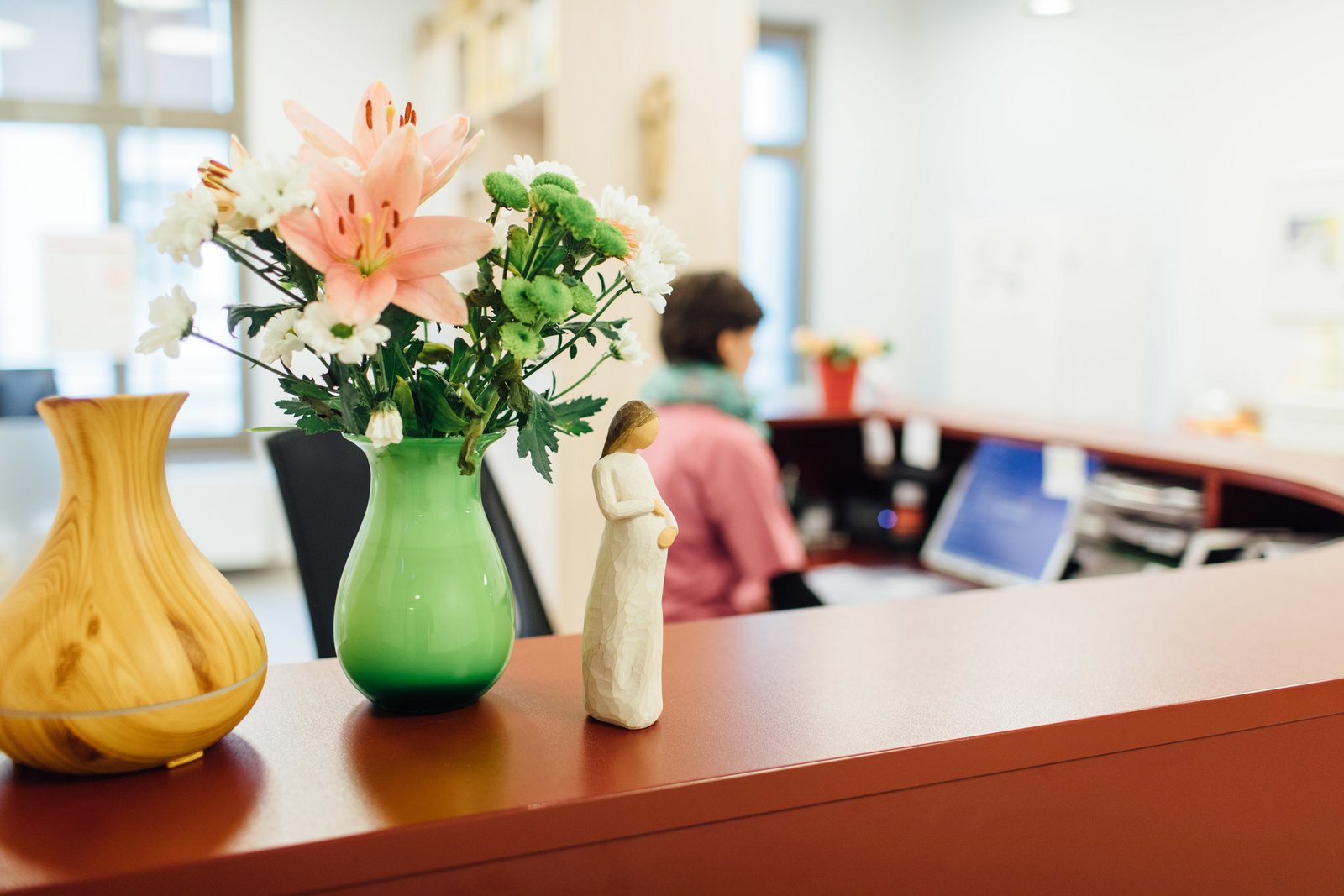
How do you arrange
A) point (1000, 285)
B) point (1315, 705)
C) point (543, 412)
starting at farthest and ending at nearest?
1. point (1000, 285)
2. point (1315, 705)
3. point (543, 412)

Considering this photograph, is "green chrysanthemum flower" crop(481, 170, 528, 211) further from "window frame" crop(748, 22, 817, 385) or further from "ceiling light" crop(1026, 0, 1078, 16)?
"window frame" crop(748, 22, 817, 385)

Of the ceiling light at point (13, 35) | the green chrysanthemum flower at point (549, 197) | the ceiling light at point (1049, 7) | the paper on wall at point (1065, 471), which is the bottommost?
the paper on wall at point (1065, 471)

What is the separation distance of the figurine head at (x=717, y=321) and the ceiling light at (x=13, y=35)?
427 centimetres

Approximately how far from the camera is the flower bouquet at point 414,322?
28.0 inches

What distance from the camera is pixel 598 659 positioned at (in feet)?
2.77

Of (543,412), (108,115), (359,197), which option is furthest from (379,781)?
(108,115)

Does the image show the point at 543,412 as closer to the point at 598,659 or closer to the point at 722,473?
the point at 598,659

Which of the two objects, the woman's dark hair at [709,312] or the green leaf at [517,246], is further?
the woman's dark hair at [709,312]

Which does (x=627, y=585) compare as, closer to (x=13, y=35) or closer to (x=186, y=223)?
(x=186, y=223)

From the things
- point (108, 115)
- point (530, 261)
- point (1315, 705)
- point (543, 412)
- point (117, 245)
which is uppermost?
point (108, 115)

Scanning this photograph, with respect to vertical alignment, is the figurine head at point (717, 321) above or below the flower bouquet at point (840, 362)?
above

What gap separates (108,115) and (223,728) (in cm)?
515

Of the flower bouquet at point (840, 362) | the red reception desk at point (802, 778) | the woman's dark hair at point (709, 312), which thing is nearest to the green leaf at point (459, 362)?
the red reception desk at point (802, 778)

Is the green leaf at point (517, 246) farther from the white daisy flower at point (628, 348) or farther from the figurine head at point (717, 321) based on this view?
the figurine head at point (717, 321)
